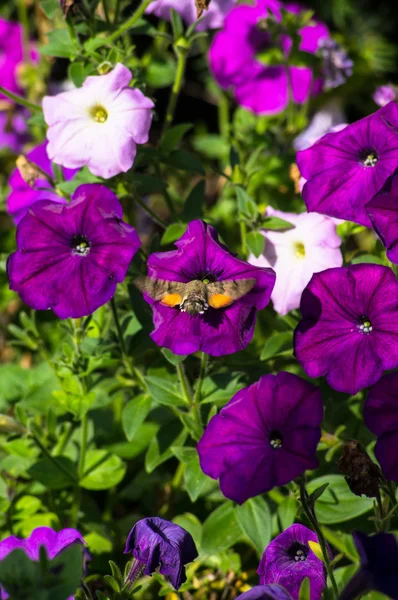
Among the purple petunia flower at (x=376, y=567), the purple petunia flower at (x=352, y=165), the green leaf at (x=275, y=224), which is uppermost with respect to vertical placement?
the purple petunia flower at (x=352, y=165)

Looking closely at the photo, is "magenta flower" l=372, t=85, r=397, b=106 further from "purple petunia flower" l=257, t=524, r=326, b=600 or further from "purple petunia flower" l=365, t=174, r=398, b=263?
"purple petunia flower" l=257, t=524, r=326, b=600

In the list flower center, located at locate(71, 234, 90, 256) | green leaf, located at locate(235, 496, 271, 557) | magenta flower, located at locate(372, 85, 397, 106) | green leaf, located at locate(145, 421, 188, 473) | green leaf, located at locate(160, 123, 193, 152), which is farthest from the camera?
magenta flower, located at locate(372, 85, 397, 106)

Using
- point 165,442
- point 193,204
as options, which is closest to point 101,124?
point 193,204

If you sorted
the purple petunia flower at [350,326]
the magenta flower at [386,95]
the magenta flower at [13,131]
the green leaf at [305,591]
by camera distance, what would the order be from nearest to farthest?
the green leaf at [305,591] < the purple petunia flower at [350,326] < the magenta flower at [386,95] < the magenta flower at [13,131]

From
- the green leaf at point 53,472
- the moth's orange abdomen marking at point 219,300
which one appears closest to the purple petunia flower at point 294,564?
the moth's orange abdomen marking at point 219,300

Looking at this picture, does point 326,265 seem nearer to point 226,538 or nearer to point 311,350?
point 311,350

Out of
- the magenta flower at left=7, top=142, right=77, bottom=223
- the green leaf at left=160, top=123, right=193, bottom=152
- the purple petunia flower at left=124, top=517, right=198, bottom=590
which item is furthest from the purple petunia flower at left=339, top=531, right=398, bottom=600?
the magenta flower at left=7, top=142, right=77, bottom=223

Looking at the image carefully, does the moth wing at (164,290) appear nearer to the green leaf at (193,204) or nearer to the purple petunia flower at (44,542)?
the purple petunia flower at (44,542)
